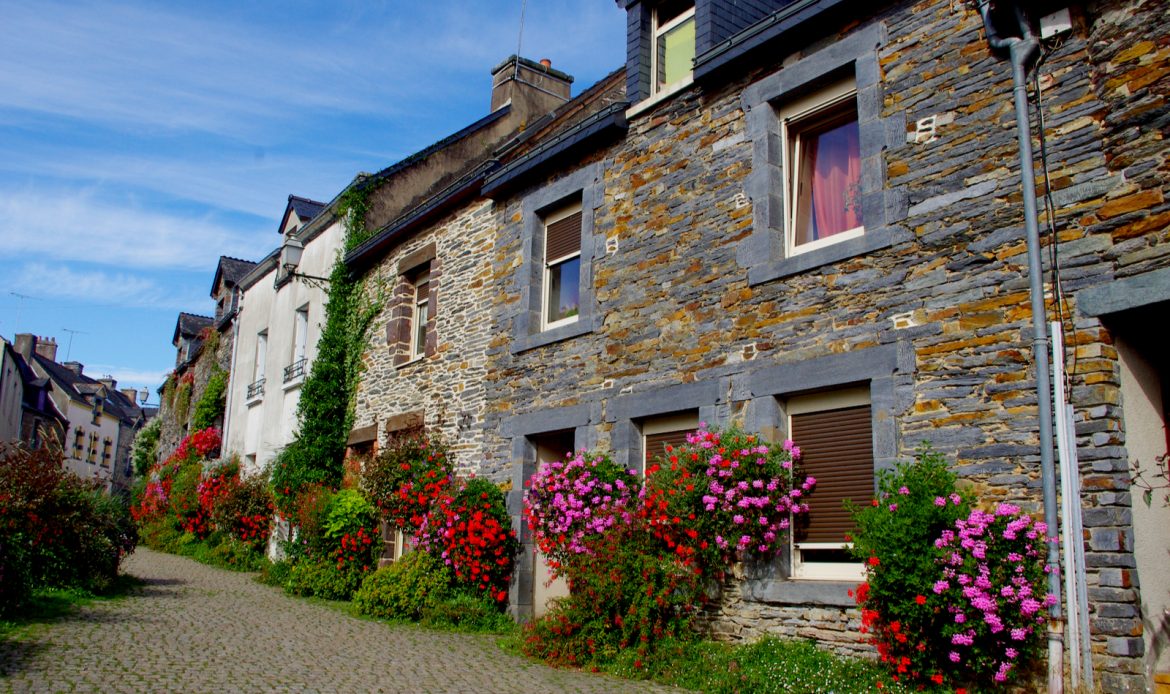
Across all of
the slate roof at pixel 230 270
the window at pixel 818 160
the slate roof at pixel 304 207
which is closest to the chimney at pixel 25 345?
the slate roof at pixel 230 270

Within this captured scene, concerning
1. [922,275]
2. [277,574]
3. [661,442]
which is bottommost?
[277,574]

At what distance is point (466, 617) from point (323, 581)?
10.2ft

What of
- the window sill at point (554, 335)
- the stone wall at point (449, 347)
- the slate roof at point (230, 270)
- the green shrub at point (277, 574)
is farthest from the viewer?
the slate roof at point (230, 270)

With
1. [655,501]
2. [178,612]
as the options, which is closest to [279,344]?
[178,612]

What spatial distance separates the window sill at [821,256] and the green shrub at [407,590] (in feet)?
16.8

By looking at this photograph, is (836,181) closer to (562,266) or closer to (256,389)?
(562,266)

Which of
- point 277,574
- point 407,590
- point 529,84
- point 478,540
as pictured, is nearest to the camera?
point 478,540

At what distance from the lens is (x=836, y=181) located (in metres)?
7.92

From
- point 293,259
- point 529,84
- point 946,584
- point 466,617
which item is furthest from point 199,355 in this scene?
point 946,584

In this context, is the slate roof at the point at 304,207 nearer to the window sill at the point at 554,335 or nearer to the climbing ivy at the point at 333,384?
the climbing ivy at the point at 333,384

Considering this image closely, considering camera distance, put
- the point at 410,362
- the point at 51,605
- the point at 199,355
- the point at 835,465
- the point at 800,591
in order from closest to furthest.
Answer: the point at 800,591, the point at 835,465, the point at 51,605, the point at 410,362, the point at 199,355

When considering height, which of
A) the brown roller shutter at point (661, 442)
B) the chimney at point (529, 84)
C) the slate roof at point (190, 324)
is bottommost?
the brown roller shutter at point (661, 442)

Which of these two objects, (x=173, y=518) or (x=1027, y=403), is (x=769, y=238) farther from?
(x=173, y=518)

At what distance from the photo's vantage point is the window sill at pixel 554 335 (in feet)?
32.7
